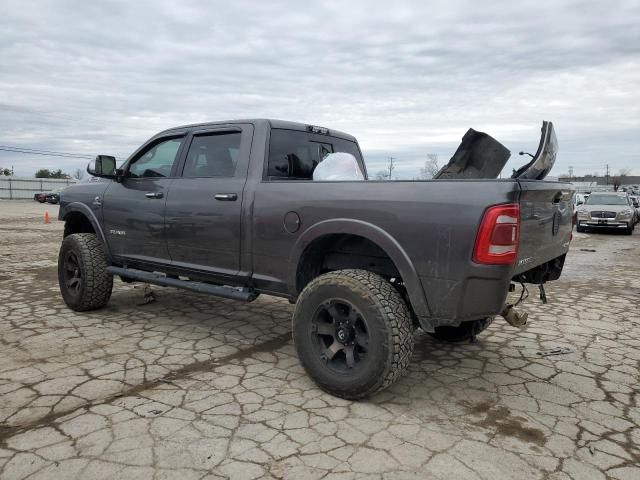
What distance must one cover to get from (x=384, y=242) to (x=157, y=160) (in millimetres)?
2747

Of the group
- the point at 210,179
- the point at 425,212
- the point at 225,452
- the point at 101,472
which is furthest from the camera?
the point at 210,179

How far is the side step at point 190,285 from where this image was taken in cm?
402

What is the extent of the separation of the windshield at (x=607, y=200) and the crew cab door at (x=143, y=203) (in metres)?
18.0

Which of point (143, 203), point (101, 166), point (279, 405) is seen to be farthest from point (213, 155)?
point (279, 405)

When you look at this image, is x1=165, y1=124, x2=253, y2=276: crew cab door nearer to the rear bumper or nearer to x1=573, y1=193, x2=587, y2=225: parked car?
x1=573, y1=193, x2=587, y2=225: parked car

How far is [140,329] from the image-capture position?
481cm

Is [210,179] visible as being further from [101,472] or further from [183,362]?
[101,472]

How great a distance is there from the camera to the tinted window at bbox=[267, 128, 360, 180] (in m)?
4.13

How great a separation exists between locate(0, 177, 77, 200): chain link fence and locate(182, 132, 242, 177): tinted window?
4418 centimetres

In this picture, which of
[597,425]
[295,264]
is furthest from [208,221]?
[597,425]

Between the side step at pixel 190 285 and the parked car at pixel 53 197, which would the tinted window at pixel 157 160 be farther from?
the parked car at pixel 53 197

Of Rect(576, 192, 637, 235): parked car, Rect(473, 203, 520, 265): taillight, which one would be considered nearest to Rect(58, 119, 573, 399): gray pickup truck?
Rect(473, 203, 520, 265): taillight

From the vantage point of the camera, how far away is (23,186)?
4609 centimetres

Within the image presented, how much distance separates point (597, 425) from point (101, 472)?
2.76 m
